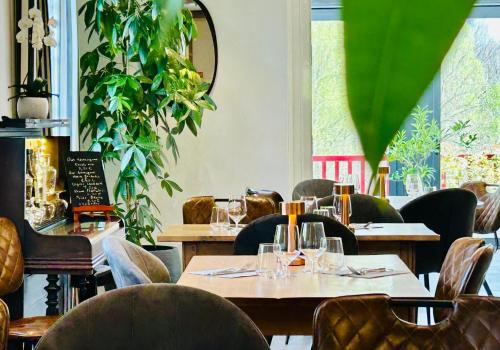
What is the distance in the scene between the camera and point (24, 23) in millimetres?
5152

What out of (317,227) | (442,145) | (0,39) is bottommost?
(317,227)

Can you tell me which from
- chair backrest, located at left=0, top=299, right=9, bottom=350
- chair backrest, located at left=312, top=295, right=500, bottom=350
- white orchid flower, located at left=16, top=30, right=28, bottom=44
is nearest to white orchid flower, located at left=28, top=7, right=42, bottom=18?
white orchid flower, located at left=16, top=30, right=28, bottom=44

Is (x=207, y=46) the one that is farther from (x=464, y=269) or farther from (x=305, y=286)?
(x=305, y=286)

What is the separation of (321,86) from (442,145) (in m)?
0.10

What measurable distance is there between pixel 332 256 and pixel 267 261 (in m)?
0.24

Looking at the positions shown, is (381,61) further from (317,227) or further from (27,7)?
(27,7)

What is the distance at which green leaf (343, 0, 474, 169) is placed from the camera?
249 millimetres

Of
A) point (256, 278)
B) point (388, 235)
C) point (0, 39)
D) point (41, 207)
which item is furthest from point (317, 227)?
point (0, 39)

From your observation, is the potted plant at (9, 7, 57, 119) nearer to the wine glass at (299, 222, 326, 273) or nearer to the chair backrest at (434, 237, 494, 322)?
the wine glass at (299, 222, 326, 273)

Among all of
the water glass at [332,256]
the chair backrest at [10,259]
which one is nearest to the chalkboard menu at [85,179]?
the chair backrest at [10,259]

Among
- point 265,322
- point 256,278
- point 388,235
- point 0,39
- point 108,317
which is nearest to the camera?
point 108,317

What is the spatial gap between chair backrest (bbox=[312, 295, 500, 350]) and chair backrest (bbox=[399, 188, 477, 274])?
125 inches

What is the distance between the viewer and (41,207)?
15.5 ft

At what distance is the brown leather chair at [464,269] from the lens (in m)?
3.15
